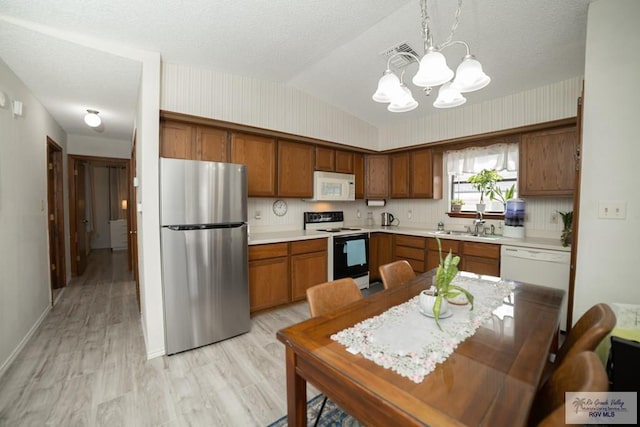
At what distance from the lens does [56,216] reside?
383cm

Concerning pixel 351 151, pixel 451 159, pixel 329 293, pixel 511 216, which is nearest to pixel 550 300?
pixel 329 293

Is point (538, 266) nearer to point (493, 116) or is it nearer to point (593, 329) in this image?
point (493, 116)

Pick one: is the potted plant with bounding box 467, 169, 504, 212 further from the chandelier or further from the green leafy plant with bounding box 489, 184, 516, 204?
the chandelier

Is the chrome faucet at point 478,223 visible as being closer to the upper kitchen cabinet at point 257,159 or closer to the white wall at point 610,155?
the white wall at point 610,155

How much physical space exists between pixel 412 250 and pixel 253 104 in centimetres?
285

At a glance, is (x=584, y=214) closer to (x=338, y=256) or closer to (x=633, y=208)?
(x=633, y=208)

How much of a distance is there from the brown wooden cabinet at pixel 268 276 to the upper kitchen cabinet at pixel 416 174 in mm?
2182

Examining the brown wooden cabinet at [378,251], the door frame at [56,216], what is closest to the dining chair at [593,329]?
the brown wooden cabinet at [378,251]

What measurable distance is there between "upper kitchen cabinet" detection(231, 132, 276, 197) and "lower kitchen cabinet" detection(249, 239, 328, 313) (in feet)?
2.35

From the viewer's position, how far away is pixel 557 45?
2295 mm

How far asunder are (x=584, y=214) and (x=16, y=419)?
389cm

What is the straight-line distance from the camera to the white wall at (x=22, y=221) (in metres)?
2.11

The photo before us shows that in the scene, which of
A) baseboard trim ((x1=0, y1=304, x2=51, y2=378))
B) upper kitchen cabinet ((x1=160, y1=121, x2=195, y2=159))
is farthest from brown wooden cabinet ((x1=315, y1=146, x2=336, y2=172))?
baseboard trim ((x1=0, y1=304, x2=51, y2=378))

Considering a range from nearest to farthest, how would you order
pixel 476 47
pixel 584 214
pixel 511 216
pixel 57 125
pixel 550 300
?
pixel 550 300 < pixel 584 214 < pixel 476 47 < pixel 511 216 < pixel 57 125
